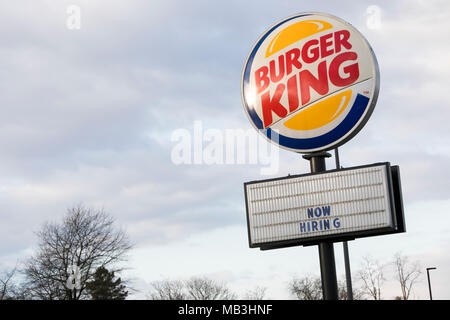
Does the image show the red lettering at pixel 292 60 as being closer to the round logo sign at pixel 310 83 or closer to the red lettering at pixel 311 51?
the round logo sign at pixel 310 83

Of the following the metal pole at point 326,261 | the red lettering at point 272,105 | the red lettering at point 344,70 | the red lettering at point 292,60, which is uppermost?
the red lettering at point 292,60

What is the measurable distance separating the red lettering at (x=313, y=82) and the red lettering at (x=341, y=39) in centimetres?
38

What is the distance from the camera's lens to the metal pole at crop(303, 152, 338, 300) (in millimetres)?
11031

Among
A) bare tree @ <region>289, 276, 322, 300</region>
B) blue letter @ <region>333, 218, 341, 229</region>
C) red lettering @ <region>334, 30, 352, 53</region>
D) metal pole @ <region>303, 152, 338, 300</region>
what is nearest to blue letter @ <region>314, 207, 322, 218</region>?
blue letter @ <region>333, 218, 341, 229</region>

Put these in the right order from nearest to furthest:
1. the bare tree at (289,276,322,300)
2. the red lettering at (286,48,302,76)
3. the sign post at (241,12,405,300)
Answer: the sign post at (241,12,405,300) < the red lettering at (286,48,302,76) < the bare tree at (289,276,322,300)

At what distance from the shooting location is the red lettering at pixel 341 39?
1101 cm

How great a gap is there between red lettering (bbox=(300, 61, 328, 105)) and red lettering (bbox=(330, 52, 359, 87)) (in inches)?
5.5

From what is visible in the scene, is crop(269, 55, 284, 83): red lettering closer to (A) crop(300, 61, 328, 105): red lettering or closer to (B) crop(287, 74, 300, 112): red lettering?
(B) crop(287, 74, 300, 112): red lettering

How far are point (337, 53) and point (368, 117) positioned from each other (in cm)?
125

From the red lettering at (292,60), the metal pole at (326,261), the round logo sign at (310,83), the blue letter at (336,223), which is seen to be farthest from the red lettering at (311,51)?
the blue letter at (336,223)

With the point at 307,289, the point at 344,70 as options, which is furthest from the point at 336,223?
the point at 307,289

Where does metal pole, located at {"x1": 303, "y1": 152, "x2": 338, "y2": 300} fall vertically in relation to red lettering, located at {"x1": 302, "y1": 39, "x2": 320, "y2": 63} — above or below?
below
